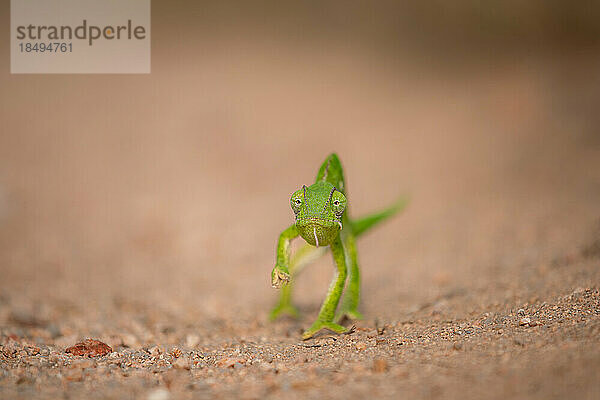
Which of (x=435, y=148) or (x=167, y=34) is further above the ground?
(x=167, y=34)

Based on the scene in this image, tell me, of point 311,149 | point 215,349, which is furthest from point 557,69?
point 215,349

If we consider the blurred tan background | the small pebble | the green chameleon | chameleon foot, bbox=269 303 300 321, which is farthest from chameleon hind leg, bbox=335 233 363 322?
the small pebble

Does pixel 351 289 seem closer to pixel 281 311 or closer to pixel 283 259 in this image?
pixel 283 259

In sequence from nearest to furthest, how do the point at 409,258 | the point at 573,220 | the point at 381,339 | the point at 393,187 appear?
the point at 381,339 → the point at 573,220 → the point at 409,258 → the point at 393,187

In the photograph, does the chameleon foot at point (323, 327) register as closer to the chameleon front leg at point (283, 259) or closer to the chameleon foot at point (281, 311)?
the chameleon front leg at point (283, 259)

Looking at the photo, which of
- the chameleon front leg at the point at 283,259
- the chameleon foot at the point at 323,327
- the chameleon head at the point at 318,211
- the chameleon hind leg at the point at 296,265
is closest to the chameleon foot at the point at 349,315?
the chameleon foot at the point at 323,327

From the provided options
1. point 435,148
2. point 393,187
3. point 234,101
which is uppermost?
point 234,101

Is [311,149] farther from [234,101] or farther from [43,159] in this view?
[43,159]
